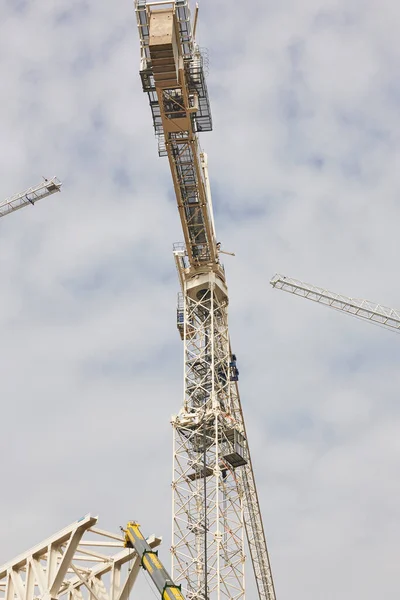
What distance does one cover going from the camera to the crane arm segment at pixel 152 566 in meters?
44.8

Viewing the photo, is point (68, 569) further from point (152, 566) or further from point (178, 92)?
point (178, 92)


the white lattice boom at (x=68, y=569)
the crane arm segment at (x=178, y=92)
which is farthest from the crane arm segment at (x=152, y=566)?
the crane arm segment at (x=178, y=92)

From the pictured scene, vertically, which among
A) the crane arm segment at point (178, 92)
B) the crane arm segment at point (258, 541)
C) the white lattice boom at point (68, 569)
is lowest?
the white lattice boom at point (68, 569)

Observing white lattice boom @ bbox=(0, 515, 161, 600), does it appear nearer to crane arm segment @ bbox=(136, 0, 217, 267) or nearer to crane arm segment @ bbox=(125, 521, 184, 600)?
crane arm segment @ bbox=(125, 521, 184, 600)

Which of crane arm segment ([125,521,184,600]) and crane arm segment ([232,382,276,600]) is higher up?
crane arm segment ([232,382,276,600])

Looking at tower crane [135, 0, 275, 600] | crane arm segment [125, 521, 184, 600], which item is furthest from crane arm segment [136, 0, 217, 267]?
crane arm segment [125, 521, 184, 600]

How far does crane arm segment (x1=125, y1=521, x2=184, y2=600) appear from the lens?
44.8 meters

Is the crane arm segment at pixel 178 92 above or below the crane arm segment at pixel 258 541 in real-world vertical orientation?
above

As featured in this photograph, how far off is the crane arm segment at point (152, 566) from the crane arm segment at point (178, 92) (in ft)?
113

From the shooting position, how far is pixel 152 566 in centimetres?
4531

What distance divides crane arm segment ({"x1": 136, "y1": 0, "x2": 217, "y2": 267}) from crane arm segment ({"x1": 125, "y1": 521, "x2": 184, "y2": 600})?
3458 centimetres

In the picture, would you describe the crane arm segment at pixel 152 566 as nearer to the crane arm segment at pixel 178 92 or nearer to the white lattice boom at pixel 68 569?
the white lattice boom at pixel 68 569

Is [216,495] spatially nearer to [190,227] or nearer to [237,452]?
[237,452]

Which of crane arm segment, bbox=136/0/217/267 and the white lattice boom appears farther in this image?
crane arm segment, bbox=136/0/217/267
